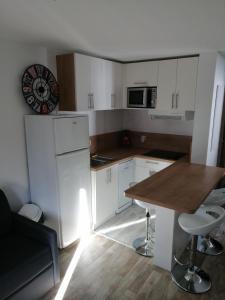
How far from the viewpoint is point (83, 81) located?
117 inches

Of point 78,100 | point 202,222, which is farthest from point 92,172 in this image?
point 202,222

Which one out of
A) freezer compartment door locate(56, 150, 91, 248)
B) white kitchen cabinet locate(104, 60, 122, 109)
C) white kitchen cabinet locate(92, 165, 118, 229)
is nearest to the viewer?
freezer compartment door locate(56, 150, 91, 248)

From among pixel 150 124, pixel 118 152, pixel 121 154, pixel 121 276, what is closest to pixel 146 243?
pixel 121 276

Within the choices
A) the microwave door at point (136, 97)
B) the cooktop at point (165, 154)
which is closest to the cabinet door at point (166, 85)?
the microwave door at point (136, 97)

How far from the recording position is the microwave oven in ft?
11.5

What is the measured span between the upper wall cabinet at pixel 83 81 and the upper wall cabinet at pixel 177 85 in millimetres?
806

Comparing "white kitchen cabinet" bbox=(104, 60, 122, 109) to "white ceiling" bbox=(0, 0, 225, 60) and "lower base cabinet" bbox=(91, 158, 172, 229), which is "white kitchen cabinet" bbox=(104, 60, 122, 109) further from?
"lower base cabinet" bbox=(91, 158, 172, 229)

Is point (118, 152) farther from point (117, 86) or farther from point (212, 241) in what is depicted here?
point (212, 241)

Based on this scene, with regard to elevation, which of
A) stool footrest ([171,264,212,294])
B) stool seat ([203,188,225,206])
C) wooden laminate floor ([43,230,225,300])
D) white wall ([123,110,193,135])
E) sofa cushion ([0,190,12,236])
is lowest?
A: wooden laminate floor ([43,230,225,300])

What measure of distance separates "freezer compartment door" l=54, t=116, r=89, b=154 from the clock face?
472 mm

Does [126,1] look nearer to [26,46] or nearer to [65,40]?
[65,40]

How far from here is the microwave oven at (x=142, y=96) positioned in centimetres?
352

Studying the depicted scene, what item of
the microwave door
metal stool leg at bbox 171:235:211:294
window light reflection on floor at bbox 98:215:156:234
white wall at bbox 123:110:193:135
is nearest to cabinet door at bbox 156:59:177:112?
the microwave door

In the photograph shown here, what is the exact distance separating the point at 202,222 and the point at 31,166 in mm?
2019
